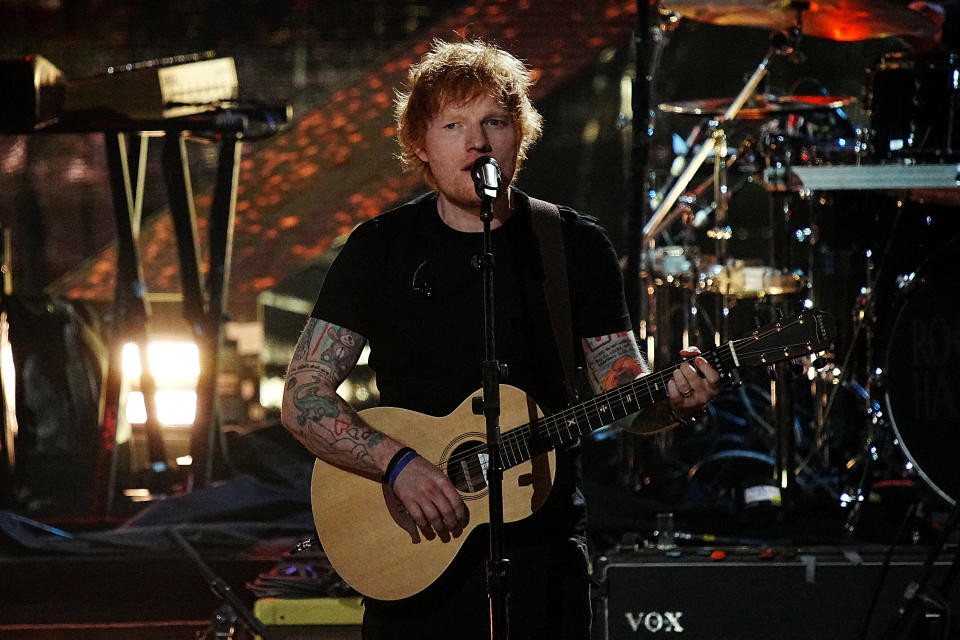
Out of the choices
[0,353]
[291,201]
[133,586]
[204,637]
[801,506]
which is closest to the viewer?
[204,637]

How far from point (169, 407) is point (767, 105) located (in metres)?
3.65

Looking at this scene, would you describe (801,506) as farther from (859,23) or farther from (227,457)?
(227,457)

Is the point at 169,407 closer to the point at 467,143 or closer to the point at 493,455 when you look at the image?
the point at 467,143

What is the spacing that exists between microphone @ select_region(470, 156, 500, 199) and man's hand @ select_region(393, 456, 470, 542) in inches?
26.6

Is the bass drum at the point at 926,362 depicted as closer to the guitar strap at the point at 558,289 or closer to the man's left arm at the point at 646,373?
the man's left arm at the point at 646,373

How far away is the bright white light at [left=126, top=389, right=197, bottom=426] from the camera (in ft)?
20.7

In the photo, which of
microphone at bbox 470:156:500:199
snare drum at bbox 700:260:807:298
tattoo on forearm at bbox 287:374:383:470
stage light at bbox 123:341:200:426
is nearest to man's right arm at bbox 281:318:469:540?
tattoo on forearm at bbox 287:374:383:470

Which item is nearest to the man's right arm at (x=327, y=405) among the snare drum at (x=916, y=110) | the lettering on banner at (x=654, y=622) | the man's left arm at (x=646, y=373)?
the man's left arm at (x=646, y=373)

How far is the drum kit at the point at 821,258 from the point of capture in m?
5.23

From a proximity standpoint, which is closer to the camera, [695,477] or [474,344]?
[474,344]

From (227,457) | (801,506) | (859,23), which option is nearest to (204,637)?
(227,457)

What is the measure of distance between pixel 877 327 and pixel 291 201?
335 cm

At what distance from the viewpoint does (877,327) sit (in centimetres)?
541

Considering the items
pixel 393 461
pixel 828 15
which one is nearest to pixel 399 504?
pixel 393 461
